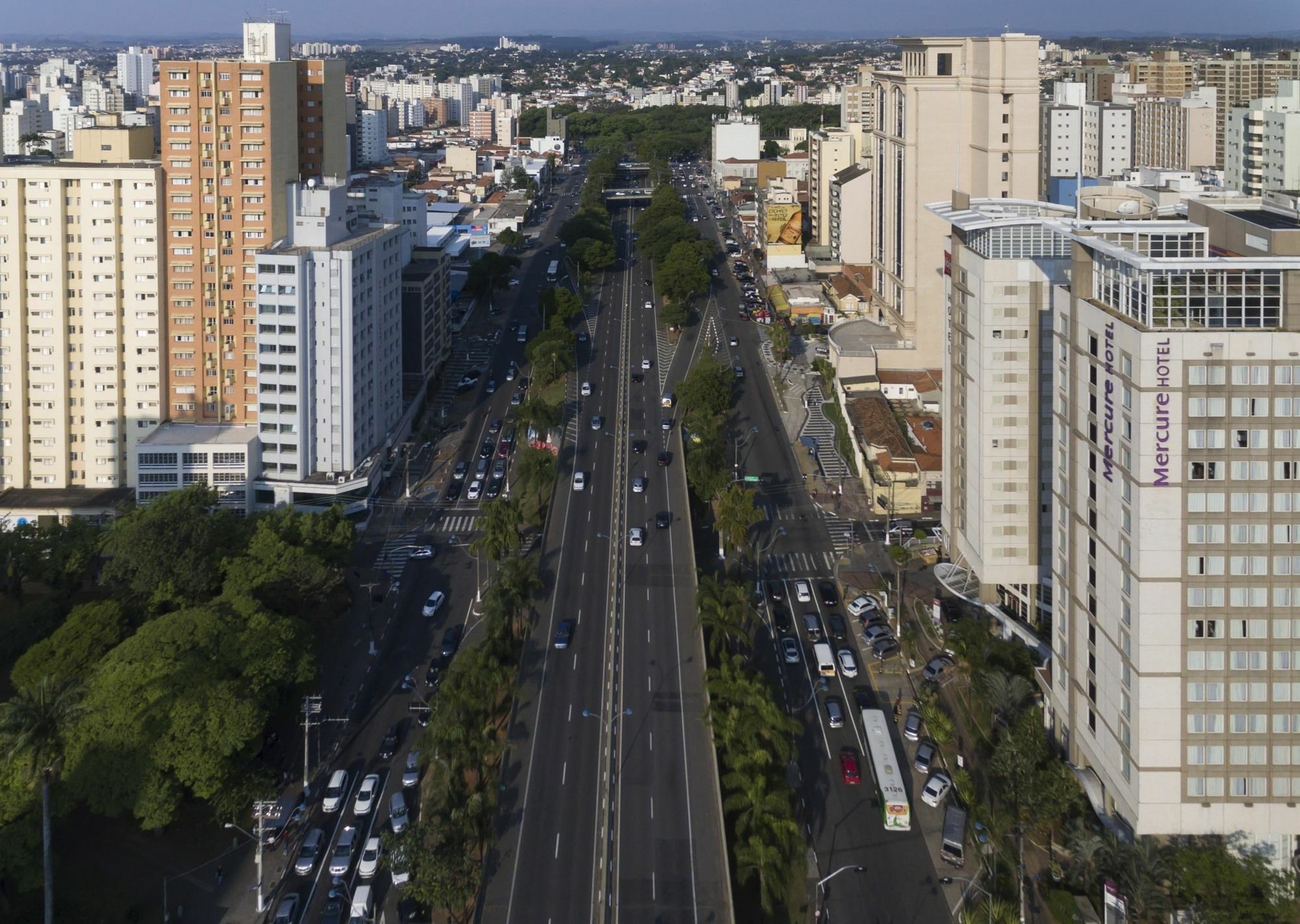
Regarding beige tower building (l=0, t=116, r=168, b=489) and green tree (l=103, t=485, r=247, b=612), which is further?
beige tower building (l=0, t=116, r=168, b=489)

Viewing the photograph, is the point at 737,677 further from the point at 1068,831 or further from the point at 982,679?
the point at 1068,831

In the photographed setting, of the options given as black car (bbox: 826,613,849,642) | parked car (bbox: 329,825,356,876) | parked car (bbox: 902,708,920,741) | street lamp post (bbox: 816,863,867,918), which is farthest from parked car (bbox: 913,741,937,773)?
parked car (bbox: 329,825,356,876)

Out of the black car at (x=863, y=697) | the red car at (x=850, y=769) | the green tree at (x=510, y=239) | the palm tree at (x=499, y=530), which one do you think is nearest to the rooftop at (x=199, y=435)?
the palm tree at (x=499, y=530)

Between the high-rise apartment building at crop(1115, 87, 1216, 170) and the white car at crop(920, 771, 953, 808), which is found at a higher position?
the high-rise apartment building at crop(1115, 87, 1216, 170)

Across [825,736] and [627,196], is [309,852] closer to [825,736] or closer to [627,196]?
[825,736]

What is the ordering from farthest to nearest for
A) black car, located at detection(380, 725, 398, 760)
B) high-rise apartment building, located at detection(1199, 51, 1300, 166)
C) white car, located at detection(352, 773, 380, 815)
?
1. high-rise apartment building, located at detection(1199, 51, 1300, 166)
2. black car, located at detection(380, 725, 398, 760)
3. white car, located at detection(352, 773, 380, 815)

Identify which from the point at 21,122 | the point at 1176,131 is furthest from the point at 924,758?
the point at 21,122

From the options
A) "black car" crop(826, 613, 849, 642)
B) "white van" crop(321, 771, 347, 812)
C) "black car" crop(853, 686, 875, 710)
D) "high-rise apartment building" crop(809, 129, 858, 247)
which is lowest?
"white van" crop(321, 771, 347, 812)

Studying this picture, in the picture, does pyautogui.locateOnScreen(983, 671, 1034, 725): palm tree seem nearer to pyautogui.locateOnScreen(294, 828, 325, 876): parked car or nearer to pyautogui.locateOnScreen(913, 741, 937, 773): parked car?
pyautogui.locateOnScreen(913, 741, 937, 773): parked car

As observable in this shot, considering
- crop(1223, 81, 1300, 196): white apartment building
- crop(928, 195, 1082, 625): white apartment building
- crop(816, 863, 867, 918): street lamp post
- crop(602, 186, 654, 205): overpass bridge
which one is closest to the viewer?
crop(816, 863, 867, 918): street lamp post
